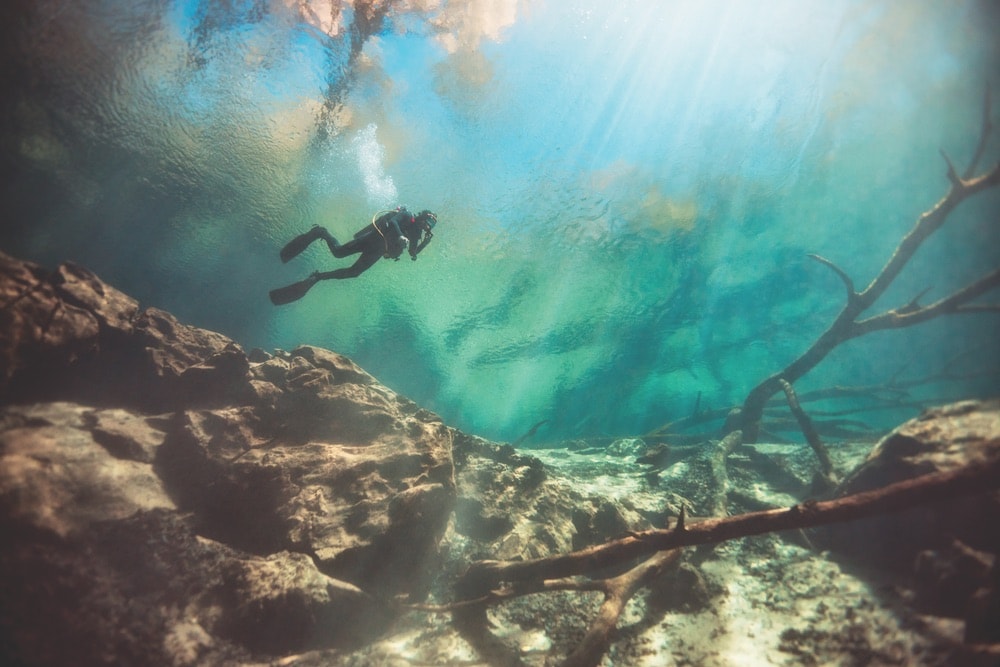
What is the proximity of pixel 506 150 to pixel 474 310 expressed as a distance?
10.1 metres

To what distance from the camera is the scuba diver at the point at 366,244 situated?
281 inches

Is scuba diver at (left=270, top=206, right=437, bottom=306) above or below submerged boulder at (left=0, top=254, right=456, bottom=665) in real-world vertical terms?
above

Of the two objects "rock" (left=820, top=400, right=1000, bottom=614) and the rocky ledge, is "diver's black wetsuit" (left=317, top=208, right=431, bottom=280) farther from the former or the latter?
"rock" (left=820, top=400, right=1000, bottom=614)

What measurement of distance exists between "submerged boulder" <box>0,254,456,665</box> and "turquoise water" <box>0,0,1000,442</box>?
8005mm

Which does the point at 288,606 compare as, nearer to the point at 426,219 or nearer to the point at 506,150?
the point at 426,219

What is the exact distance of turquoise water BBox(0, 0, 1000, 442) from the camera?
8.91 m

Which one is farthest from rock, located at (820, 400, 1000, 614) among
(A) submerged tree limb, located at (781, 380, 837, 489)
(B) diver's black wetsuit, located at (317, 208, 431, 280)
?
(B) diver's black wetsuit, located at (317, 208, 431, 280)

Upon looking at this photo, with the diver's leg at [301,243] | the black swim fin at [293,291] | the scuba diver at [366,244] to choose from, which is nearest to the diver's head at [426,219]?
the scuba diver at [366,244]

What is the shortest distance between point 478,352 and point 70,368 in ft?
73.1

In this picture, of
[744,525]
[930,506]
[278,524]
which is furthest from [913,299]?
[278,524]

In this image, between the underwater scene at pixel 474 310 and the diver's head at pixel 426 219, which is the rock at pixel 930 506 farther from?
the diver's head at pixel 426 219

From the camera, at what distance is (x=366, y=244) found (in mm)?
7688

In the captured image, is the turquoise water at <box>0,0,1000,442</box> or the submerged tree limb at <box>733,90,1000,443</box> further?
the turquoise water at <box>0,0,1000,442</box>

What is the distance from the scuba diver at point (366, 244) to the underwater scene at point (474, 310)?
0.31 ft
